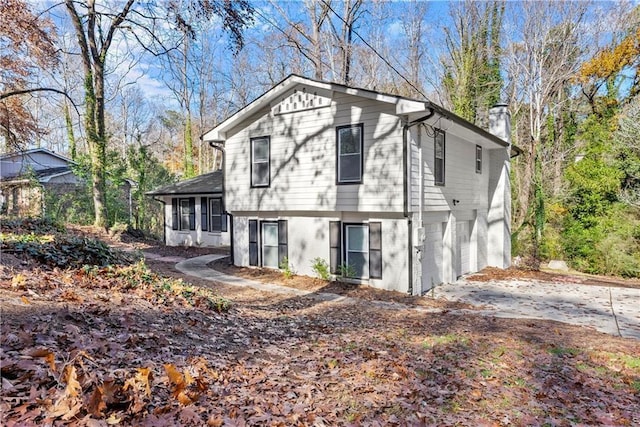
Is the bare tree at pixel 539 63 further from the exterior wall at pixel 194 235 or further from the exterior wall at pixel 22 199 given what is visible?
the exterior wall at pixel 22 199

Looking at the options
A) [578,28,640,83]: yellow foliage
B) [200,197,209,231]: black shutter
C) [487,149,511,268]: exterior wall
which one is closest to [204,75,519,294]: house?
[487,149,511,268]: exterior wall

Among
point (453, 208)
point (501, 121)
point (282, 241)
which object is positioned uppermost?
point (501, 121)

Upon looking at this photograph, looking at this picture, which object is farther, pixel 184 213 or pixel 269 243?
pixel 184 213

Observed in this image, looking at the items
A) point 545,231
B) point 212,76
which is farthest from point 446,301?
point 212,76

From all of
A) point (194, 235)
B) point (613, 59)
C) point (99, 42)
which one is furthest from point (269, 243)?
point (613, 59)

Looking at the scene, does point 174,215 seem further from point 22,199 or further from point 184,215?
point 22,199

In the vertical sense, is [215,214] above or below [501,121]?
below

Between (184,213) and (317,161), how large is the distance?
1058 cm

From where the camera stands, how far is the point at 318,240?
1188cm

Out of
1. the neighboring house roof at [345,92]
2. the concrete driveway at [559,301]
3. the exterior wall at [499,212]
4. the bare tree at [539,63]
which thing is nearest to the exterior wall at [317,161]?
the neighboring house roof at [345,92]

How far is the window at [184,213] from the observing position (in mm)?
19188

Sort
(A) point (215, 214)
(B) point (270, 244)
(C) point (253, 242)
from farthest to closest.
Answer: (A) point (215, 214) < (C) point (253, 242) < (B) point (270, 244)

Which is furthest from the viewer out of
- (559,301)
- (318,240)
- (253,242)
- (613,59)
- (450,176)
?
(613,59)

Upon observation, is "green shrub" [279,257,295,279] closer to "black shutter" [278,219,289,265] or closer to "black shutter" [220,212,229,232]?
"black shutter" [278,219,289,265]
